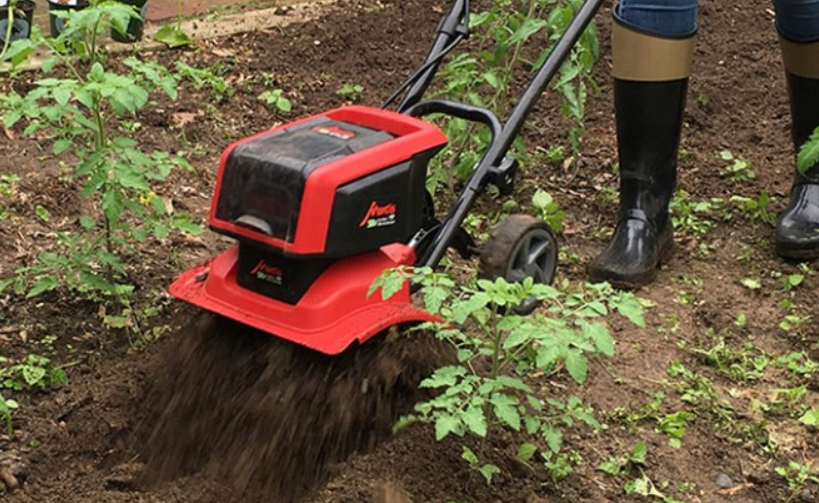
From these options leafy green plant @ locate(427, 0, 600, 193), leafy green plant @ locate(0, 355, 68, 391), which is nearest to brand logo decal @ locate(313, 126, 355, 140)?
leafy green plant @ locate(0, 355, 68, 391)

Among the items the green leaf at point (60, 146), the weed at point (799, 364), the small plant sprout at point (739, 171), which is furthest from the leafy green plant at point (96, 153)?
the small plant sprout at point (739, 171)

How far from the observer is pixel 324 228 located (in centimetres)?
230

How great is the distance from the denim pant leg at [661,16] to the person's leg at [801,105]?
29cm

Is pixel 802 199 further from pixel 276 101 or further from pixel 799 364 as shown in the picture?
pixel 276 101

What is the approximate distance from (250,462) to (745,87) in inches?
103

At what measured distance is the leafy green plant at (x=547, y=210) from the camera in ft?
11.3

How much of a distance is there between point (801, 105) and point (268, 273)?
1656 millimetres

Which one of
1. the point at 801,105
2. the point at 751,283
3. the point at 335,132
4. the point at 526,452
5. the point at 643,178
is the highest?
the point at 335,132

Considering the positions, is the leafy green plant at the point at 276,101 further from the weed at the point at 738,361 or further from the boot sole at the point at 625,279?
the weed at the point at 738,361

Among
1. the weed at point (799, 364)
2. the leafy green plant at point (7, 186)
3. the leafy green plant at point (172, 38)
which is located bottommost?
the weed at point (799, 364)

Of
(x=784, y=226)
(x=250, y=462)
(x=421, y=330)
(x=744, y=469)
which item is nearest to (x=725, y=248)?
(x=784, y=226)

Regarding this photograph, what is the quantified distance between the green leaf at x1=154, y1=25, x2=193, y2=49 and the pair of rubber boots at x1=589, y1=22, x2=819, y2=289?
1.79 metres

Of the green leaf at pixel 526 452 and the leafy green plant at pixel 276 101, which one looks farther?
the leafy green plant at pixel 276 101

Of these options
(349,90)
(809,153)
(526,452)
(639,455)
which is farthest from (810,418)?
(349,90)
